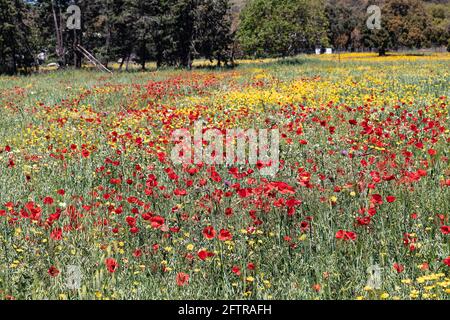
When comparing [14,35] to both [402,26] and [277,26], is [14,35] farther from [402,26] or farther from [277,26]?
[402,26]

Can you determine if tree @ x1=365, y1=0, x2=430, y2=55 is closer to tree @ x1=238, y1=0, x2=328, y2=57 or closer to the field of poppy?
tree @ x1=238, y1=0, x2=328, y2=57

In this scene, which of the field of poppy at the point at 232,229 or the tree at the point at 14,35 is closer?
the field of poppy at the point at 232,229

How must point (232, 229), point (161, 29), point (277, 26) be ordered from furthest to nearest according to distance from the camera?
point (161, 29), point (277, 26), point (232, 229)

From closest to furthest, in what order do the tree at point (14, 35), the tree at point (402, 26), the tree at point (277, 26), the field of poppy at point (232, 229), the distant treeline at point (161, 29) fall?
the field of poppy at point (232, 229)
the tree at point (14, 35)
the distant treeline at point (161, 29)
the tree at point (277, 26)
the tree at point (402, 26)

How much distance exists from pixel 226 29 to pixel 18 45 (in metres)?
17.8

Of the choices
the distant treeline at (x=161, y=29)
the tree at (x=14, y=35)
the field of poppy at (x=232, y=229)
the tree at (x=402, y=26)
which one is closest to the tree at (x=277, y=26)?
the distant treeline at (x=161, y=29)

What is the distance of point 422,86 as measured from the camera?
13.8 m

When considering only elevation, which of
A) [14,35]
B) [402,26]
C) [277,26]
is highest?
[402,26]

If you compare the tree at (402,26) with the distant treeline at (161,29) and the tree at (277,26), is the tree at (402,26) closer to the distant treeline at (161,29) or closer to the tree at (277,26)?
the distant treeline at (161,29)

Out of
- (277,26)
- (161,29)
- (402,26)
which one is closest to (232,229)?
(277,26)

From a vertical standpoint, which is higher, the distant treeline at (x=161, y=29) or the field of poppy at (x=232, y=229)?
the distant treeline at (x=161, y=29)

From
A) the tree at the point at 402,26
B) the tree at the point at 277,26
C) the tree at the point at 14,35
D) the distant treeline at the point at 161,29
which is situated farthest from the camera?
the tree at the point at 402,26

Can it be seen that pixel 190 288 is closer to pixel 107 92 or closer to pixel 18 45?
pixel 107 92
